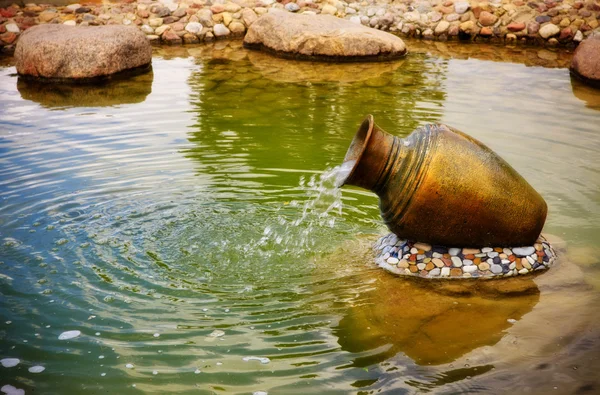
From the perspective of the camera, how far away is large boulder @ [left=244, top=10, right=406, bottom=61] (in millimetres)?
13977

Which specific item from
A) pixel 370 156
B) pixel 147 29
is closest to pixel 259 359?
pixel 370 156

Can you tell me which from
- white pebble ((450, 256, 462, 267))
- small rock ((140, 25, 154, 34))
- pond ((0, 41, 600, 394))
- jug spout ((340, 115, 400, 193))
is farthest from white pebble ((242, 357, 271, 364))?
small rock ((140, 25, 154, 34))

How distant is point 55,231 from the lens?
6.38 m

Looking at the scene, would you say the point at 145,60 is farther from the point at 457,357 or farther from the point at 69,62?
the point at 457,357

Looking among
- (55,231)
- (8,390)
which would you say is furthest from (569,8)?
(8,390)

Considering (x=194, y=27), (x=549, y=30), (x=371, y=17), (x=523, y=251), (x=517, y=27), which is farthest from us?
(x=371, y=17)

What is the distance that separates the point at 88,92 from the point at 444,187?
841 cm

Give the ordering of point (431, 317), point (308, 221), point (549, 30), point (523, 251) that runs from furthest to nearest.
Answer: point (549, 30) → point (308, 221) → point (523, 251) → point (431, 317)

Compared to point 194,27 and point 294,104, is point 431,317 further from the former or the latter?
point 194,27

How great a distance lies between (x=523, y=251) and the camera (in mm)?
5496

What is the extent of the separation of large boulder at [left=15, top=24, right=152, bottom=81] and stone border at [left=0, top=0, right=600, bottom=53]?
129 inches

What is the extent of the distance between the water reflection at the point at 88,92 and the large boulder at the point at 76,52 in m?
0.23

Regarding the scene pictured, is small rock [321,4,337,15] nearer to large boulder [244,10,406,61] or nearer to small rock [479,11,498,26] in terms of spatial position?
large boulder [244,10,406,61]

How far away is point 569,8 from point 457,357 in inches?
552
